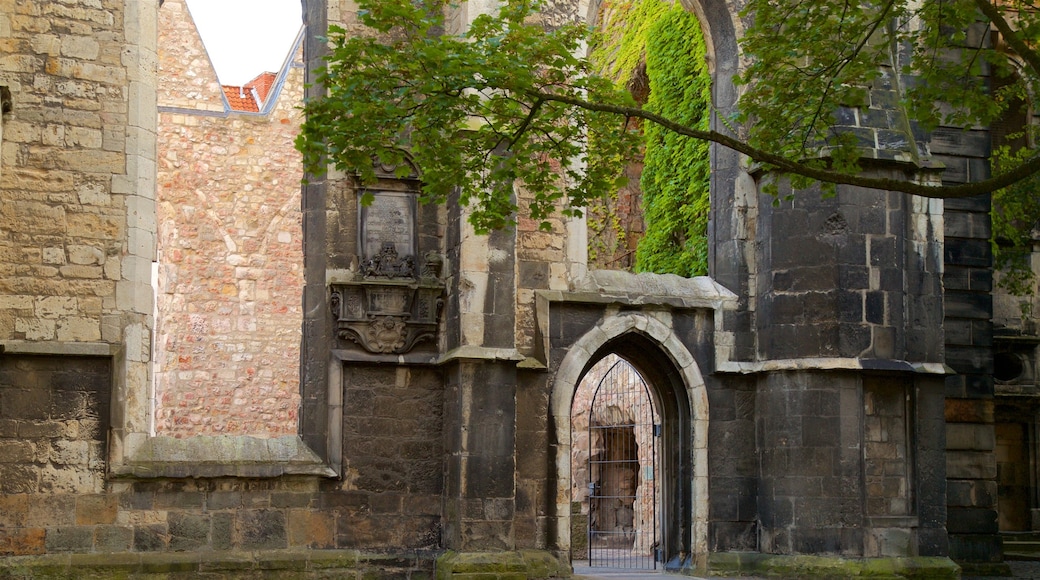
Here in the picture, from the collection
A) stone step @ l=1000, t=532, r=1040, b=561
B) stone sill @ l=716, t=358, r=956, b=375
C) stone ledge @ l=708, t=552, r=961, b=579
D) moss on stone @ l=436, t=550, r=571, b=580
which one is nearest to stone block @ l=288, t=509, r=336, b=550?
moss on stone @ l=436, t=550, r=571, b=580

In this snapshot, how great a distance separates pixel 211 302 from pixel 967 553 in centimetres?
1042

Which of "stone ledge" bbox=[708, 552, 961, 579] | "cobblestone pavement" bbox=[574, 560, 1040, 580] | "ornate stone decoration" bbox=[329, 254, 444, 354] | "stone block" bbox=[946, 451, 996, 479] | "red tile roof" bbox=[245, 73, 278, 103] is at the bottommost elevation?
"cobblestone pavement" bbox=[574, 560, 1040, 580]

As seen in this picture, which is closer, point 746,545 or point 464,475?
A: point 464,475

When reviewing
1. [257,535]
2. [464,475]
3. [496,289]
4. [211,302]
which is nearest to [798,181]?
[496,289]

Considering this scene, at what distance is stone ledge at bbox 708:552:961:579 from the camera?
1188 centimetres

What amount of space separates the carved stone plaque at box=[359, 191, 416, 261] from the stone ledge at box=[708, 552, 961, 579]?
14.7ft

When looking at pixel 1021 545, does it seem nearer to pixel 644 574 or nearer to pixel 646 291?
pixel 644 574

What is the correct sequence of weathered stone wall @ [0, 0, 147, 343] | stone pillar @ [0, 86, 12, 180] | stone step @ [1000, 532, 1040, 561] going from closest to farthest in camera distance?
stone pillar @ [0, 86, 12, 180] → weathered stone wall @ [0, 0, 147, 343] → stone step @ [1000, 532, 1040, 561]

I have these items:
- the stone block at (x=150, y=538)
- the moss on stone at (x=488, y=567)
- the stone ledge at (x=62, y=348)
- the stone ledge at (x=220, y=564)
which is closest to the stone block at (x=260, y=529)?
the stone ledge at (x=220, y=564)

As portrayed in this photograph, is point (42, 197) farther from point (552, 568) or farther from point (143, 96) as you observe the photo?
point (552, 568)

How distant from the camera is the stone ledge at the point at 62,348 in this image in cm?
1073

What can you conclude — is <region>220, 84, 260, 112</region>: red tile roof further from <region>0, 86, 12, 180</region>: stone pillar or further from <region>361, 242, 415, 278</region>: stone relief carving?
<region>0, 86, 12, 180</region>: stone pillar

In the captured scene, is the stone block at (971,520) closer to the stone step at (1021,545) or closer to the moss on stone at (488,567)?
the stone step at (1021,545)

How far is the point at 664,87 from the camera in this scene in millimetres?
15820
